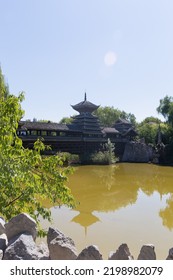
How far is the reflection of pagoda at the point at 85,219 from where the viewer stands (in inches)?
397

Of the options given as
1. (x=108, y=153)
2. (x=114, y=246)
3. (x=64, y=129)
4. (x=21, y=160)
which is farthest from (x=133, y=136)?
(x=21, y=160)

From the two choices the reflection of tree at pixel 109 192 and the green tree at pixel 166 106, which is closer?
the reflection of tree at pixel 109 192

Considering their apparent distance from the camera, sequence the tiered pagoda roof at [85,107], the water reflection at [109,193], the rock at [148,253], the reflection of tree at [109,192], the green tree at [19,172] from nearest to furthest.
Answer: the rock at [148,253]
the green tree at [19,172]
the water reflection at [109,193]
the reflection of tree at [109,192]
the tiered pagoda roof at [85,107]

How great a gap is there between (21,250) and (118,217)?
874 cm

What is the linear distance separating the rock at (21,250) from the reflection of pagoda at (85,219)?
6695 mm

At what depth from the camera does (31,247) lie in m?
3.24

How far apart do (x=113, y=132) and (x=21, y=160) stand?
122ft

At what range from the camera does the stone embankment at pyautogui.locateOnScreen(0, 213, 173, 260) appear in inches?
124

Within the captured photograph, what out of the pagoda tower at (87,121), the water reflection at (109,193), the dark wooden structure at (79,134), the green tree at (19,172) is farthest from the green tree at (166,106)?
the green tree at (19,172)

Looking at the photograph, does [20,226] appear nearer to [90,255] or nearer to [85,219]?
[90,255]

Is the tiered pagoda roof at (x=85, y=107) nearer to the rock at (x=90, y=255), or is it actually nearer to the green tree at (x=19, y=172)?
the green tree at (x=19, y=172)

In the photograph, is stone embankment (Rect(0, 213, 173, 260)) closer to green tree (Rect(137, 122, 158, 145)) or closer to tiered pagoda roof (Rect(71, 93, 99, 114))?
tiered pagoda roof (Rect(71, 93, 99, 114))

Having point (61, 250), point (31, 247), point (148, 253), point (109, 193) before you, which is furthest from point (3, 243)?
point (109, 193)

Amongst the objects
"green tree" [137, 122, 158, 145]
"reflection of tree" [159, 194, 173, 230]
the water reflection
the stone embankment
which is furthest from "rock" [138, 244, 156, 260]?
"green tree" [137, 122, 158, 145]
